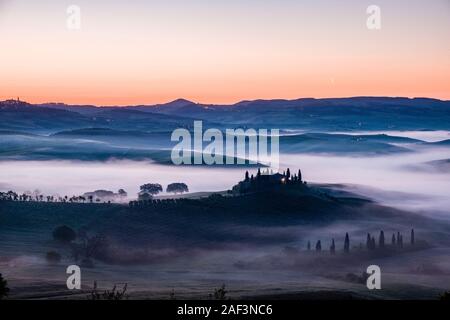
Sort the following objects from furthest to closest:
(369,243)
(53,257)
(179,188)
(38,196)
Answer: (179,188), (38,196), (369,243), (53,257)

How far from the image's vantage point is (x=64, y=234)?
39.2 metres

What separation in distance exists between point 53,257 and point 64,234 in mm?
7363

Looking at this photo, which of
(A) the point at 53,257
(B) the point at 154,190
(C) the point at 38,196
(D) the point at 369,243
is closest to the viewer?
(A) the point at 53,257

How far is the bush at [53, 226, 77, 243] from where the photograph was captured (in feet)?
123

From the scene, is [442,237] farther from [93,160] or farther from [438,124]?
[93,160]

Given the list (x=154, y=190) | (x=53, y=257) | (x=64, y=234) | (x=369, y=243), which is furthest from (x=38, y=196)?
(x=369, y=243)

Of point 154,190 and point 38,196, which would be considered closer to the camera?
point 38,196

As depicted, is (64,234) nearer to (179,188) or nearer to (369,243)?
(179,188)

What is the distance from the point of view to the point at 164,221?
149 feet

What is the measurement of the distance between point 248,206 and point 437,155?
81.9 feet

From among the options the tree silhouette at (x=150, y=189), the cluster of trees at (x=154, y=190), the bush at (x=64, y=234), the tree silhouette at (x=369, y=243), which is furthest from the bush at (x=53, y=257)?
the tree silhouette at (x=369, y=243)

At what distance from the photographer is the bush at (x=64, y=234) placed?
3747 cm
